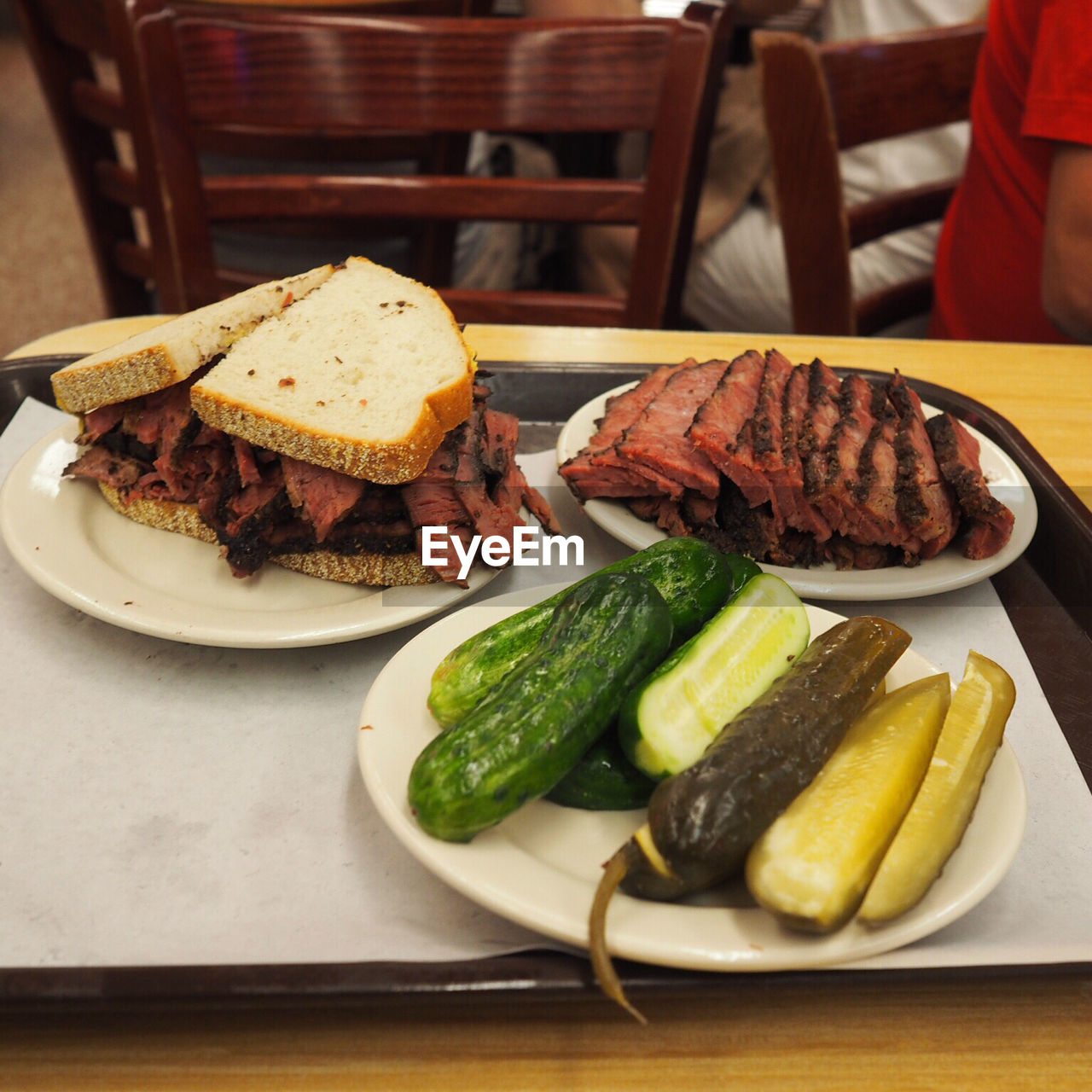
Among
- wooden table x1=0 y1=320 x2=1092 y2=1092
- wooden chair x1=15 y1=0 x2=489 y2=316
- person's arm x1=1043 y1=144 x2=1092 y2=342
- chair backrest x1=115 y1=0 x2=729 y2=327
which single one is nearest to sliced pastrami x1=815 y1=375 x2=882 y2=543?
wooden table x1=0 y1=320 x2=1092 y2=1092

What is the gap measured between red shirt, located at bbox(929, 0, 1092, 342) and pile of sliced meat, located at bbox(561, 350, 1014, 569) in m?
0.91

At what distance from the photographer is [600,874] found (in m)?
0.92

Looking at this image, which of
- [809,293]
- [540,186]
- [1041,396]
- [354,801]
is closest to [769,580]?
[354,801]

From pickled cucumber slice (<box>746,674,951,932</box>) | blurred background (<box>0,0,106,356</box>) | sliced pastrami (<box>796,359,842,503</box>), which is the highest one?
pickled cucumber slice (<box>746,674,951,932</box>)

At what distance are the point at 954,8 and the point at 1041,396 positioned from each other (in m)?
1.85

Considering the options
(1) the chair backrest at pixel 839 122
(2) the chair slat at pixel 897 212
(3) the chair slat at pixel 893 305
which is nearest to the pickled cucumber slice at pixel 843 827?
(1) the chair backrest at pixel 839 122

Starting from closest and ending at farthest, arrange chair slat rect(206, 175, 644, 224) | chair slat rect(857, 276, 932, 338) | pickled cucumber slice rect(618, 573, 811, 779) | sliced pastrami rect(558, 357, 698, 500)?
1. pickled cucumber slice rect(618, 573, 811, 779)
2. sliced pastrami rect(558, 357, 698, 500)
3. chair slat rect(206, 175, 644, 224)
4. chair slat rect(857, 276, 932, 338)

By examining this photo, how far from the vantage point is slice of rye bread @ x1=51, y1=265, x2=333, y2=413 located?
1382 mm

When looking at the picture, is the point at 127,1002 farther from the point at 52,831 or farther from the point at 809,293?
the point at 809,293

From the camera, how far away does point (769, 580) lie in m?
1.08

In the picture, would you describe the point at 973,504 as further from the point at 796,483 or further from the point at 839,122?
the point at 839,122

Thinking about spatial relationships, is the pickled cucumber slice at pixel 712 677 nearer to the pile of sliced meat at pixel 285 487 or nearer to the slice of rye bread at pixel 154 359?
the pile of sliced meat at pixel 285 487

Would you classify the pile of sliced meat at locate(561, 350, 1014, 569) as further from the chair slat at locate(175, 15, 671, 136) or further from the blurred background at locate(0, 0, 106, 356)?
the blurred background at locate(0, 0, 106, 356)

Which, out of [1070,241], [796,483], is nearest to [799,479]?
[796,483]
